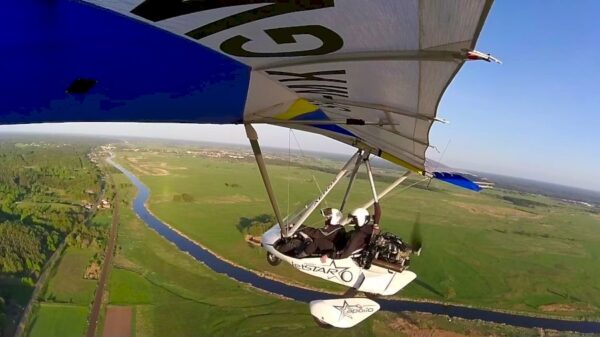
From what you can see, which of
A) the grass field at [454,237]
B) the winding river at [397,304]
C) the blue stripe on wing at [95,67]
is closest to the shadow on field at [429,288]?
the grass field at [454,237]

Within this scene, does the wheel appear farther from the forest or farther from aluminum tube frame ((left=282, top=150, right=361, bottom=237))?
the forest

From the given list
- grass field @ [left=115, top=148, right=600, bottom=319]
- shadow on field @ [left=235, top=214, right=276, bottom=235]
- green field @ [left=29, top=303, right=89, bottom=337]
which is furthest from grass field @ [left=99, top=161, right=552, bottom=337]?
shadow on field @ [left=235, top=214, right=276, bottom=235]

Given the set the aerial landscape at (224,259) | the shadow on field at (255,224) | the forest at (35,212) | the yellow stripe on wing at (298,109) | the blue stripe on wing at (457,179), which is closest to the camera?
the yellow stripe on wing at (298,109)

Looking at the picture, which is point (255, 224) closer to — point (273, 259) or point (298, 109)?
point (273, 259)

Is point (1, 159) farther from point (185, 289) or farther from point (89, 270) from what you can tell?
point (185, 289)

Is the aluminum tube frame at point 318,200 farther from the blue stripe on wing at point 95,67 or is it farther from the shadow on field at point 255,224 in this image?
the shadow on field at point 255,224

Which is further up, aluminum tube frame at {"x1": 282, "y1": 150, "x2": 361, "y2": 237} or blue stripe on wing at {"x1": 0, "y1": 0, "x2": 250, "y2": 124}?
blue stripe on wing at {"x1": 0, "y1": 0, "x2": 250, "y2": 124}
